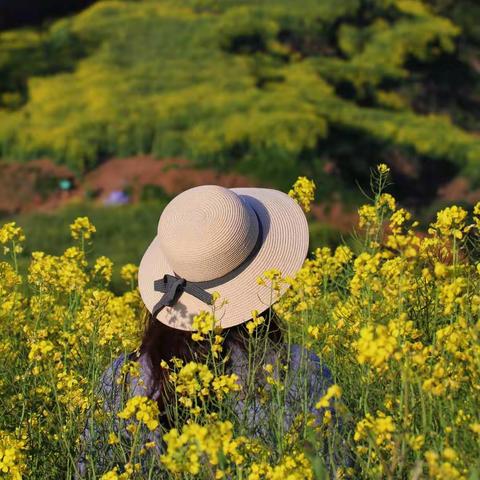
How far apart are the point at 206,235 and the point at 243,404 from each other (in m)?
0.45

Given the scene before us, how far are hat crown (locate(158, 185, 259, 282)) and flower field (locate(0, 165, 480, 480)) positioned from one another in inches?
5.8

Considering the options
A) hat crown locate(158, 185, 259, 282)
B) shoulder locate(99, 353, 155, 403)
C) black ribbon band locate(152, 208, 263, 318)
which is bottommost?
shoulder locate(99, 353, 155, 403)

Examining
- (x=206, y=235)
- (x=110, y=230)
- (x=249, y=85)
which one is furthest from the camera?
(x=249, y=85)

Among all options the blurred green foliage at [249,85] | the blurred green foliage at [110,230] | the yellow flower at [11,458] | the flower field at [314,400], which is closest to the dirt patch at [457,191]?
the blurred green foliage at [249,85]

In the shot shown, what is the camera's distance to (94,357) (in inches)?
109

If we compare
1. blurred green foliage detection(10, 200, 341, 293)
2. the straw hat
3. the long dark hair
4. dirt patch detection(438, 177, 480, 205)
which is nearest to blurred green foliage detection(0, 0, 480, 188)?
dirt patch detection(438, 177, 480, 205)

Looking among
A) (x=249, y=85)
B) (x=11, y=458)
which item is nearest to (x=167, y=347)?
(x=11, y=458)

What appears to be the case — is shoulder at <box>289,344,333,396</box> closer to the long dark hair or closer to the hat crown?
the long dark hair

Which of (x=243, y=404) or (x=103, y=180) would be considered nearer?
(x=243, y=404)

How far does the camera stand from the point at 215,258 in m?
2.80

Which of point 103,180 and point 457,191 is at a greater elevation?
point 103,180

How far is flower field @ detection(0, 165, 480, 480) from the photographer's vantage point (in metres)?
2.06

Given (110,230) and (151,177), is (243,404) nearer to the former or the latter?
(110,230)

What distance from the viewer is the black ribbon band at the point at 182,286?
2811mm
